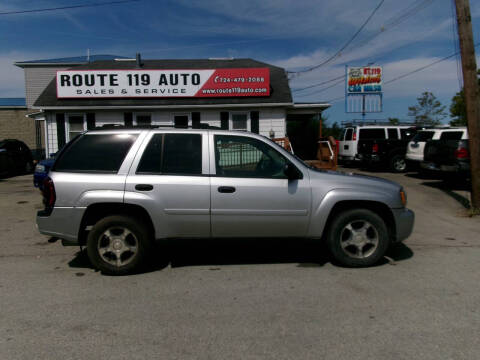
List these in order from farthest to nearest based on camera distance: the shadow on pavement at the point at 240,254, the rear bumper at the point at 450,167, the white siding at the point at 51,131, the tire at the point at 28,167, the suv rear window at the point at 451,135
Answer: the tire at the point at 28,167, the white siding at the point at 51,131, the suv rear window at the point at 451,135, the rear bumper at the point at 450,167, the shadow on pavement at the point at 240,254

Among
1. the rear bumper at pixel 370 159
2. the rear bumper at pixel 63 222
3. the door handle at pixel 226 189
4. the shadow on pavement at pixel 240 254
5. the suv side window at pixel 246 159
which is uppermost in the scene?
the rear bumper at pixel 370 159

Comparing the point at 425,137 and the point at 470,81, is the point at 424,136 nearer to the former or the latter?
the point at 425,137

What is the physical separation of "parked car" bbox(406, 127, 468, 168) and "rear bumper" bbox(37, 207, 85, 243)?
43.8ft

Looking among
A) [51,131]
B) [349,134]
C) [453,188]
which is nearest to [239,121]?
[349,134]

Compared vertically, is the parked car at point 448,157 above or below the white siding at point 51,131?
below

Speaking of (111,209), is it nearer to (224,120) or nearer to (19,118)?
(224,120)

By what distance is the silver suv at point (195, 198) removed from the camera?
4.92 meters

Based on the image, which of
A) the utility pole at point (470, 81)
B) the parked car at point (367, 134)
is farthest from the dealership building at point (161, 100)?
the utility pole at point (470, 81)

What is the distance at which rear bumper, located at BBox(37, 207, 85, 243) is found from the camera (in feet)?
16.0

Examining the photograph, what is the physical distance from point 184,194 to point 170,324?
Result: 5.47 feet

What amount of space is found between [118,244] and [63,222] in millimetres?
691

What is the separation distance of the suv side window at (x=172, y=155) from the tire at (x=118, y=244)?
68 cm

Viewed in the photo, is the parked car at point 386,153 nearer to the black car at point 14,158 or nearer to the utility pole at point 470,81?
the utility pole at point 470,81

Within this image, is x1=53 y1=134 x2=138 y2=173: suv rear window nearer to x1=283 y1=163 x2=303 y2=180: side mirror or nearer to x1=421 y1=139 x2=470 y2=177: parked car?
x1=283 y1=163 x2=303 y2=180: side mirror
